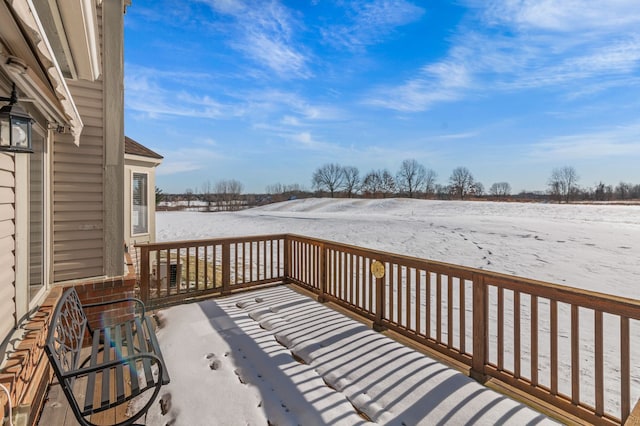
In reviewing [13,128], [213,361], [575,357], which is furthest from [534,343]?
[13,128]

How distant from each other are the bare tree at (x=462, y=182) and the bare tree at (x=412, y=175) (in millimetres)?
3734

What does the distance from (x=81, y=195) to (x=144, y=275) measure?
4.13 ft

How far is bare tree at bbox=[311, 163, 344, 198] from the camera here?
4059 centimetres

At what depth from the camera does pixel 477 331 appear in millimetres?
2434

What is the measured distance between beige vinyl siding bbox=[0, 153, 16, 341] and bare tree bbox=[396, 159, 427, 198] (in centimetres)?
3790

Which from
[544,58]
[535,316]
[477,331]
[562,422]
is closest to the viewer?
[562,422]

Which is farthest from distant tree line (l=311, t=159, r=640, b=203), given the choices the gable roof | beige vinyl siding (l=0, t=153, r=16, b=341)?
beige vinyl siding (l=0, t=153, r=16, b=341)

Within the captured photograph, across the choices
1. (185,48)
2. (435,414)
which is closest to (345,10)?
(185,48)

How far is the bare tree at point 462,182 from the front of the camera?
37.9m

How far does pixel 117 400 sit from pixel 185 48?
7794mm

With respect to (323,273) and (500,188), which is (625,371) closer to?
(323,273)

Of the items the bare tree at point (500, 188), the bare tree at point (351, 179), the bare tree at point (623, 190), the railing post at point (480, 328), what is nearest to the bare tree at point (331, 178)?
the bare tree at point (351, 179)

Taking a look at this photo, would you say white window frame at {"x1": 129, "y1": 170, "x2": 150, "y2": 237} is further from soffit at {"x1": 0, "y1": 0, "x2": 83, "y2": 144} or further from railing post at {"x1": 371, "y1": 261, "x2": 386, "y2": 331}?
railing post at {"x1": 371, "y1": 261, "x2": 386, "y2": 331}

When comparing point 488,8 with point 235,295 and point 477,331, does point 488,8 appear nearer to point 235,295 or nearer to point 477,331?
point 477,331
